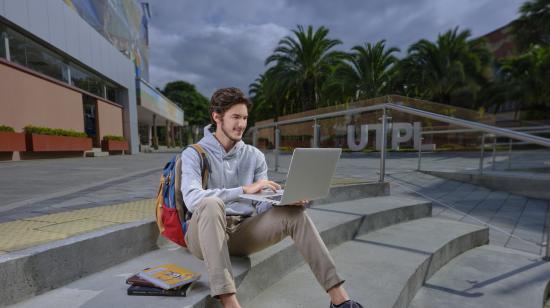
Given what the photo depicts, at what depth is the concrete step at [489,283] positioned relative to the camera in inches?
82.7

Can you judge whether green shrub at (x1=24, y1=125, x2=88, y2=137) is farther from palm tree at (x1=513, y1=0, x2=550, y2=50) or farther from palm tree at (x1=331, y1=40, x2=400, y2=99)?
palm tree at (x1=513, y1=0, x2=550, y2=50)

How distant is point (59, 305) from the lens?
4.22 ft

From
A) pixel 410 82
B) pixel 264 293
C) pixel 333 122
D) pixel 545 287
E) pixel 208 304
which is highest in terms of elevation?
pixel 410 82

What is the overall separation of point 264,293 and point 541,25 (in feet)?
81.8

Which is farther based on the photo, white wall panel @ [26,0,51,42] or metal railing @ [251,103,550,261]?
white wall panel @ [26,0,51,42]

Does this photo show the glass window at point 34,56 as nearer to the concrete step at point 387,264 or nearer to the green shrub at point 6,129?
the green shrub at point 6,129

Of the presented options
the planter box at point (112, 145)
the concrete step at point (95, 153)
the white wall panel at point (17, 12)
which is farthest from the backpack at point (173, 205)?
the planter box at point (112, 145)

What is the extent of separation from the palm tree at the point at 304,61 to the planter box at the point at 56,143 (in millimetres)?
11848

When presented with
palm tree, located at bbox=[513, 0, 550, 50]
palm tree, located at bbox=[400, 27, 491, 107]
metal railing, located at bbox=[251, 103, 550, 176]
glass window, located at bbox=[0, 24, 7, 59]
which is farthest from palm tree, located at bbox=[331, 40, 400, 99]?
glass window, located at bbox=[0, 24, 7, 59]

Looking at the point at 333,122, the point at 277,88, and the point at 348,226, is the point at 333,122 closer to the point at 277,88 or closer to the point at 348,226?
the point at 348,226

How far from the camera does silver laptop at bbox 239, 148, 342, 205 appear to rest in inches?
60.9

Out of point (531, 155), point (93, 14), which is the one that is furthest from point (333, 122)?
point (93, 14)

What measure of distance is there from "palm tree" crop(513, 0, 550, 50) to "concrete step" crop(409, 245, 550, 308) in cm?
2258

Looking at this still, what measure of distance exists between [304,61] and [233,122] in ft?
60.4
